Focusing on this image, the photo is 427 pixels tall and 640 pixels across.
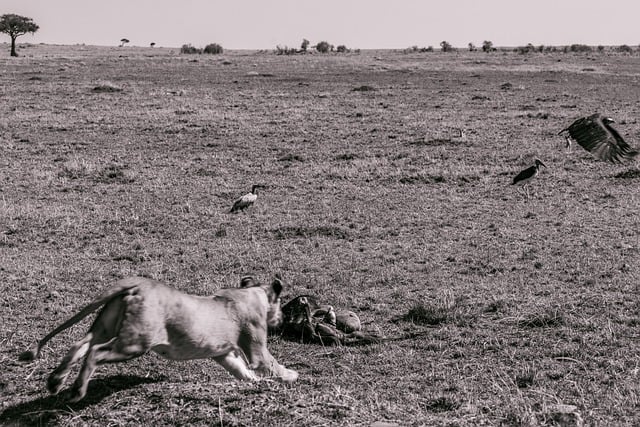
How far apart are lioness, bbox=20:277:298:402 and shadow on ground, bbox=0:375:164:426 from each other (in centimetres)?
38

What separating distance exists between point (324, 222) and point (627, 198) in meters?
5.52

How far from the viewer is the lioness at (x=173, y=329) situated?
4539 millimetres

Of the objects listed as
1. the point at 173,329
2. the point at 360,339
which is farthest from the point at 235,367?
the point at 360,339

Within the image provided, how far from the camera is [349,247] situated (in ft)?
35.5

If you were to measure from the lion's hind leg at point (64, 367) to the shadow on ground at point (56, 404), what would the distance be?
1.57 ft

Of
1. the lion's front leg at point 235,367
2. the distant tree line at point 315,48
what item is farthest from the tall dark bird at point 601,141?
the distant tree line at point 315,48

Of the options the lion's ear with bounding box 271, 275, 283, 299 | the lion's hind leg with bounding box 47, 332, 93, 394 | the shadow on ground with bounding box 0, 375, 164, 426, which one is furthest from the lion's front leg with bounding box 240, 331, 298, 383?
the lion's hind leg with bounding box 47, 332, 93, 394

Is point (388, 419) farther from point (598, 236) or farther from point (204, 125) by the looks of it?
point (204, 125)

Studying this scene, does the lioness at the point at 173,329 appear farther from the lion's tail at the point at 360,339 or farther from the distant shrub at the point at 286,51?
the distant shrub at the point at 286,51

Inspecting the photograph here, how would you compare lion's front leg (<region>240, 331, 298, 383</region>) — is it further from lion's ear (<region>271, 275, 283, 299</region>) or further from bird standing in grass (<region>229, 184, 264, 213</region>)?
bird standing in grass (<region>229, 184, 264, 213</region>)

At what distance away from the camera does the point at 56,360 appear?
610 cm

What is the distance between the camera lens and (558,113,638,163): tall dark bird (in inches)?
299

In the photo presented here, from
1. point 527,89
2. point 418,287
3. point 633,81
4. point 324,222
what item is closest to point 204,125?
point 324,222

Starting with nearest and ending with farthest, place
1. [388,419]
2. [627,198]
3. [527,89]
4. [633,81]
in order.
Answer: [388,419] < [627,198] < [527,89] < [633,81]
